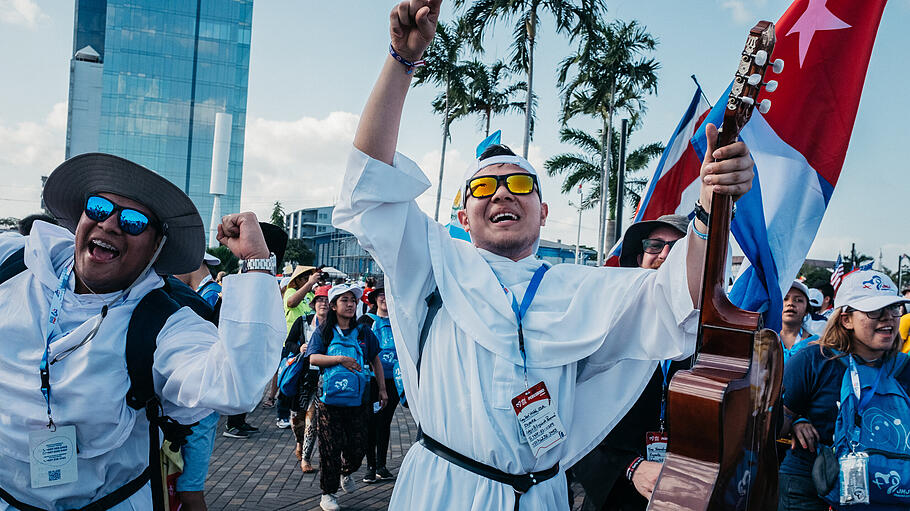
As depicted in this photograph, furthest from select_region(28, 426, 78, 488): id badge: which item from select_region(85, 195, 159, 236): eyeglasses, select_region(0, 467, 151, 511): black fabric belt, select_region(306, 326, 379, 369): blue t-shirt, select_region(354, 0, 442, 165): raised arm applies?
select_region(306, 326, 379, 369): blue t-shirt

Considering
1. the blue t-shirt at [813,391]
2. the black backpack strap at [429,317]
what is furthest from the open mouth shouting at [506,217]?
the blue t-shirt at [813,391]

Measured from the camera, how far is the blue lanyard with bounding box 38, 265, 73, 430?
215 cm

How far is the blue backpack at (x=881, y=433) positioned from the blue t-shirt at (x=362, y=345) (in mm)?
4365

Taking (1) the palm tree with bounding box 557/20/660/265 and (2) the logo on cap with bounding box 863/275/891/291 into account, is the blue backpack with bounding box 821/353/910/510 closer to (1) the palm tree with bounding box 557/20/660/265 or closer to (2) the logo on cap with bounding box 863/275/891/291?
(2) the logo on cap with bounding box 863/275/891/291

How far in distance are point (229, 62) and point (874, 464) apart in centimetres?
8949

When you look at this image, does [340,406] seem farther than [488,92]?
No

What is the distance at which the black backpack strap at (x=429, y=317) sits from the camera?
222 centimetres

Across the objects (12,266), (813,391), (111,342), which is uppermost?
(12,266)

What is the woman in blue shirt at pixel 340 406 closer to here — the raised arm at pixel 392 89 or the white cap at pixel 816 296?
the raised arm at pixel 392 89

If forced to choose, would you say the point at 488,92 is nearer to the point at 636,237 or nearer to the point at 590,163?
the point at 590,163

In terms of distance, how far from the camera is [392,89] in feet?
6.23

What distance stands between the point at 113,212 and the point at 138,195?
11 cm

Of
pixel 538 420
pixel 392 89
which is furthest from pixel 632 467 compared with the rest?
pixel 392 89

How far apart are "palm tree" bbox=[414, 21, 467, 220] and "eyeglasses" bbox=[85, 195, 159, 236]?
21.7 m
